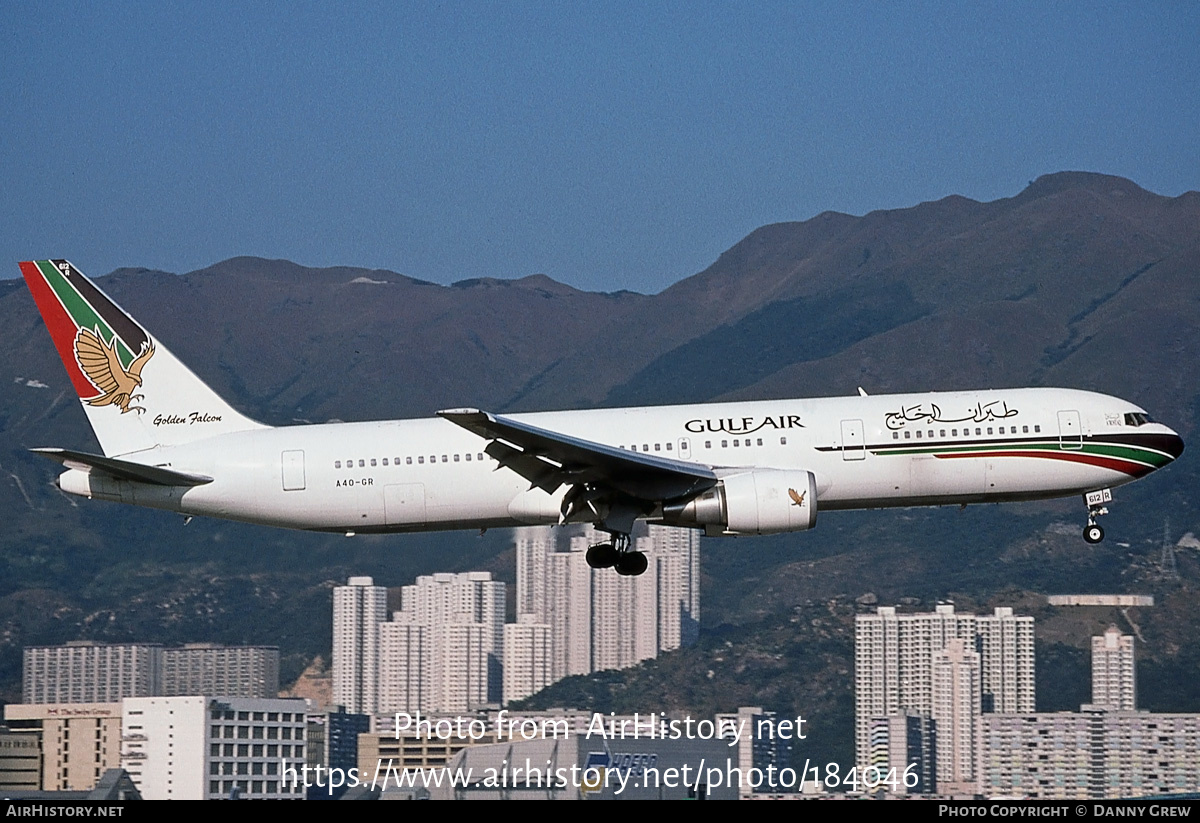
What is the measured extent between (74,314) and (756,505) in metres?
16.4

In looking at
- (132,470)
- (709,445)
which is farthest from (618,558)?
(132,470)

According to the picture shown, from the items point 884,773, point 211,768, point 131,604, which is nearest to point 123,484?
point 211,768

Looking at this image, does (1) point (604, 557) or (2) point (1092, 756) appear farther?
(2) point (1092, 756)

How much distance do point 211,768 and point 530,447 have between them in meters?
31.9

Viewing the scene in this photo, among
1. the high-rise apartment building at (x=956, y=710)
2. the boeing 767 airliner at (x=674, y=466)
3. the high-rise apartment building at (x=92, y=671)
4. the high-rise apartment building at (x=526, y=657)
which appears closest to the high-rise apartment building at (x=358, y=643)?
the high-rise apartment building at (x=526, y=657)

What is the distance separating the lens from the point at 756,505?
1287 inches

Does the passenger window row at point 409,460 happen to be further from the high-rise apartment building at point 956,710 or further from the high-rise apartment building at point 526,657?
the high-rise apartment building at point 526,657

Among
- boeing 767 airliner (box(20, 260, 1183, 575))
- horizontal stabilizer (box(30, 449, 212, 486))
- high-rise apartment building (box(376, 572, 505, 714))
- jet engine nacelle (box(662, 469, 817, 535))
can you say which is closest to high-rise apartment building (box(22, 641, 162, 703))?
high-rise apartment building (box(376, 572, 505, 714))

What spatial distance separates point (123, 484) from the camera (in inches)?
1363

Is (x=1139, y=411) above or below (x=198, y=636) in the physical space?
above

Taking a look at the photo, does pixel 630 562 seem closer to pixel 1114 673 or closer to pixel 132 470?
pixel 132 470

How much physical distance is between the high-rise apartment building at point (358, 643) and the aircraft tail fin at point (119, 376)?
80.5 meters

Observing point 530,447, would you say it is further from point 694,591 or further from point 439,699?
point 694,591

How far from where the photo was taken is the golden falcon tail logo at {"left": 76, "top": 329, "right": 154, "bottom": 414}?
3741cm
